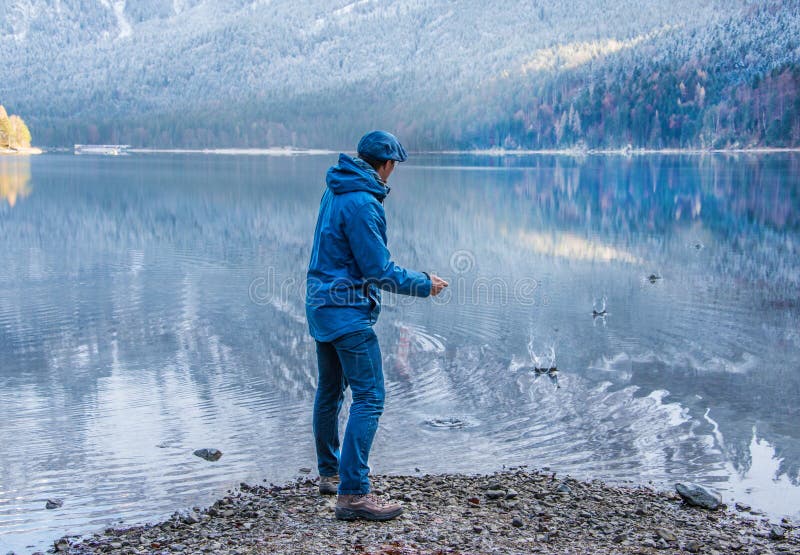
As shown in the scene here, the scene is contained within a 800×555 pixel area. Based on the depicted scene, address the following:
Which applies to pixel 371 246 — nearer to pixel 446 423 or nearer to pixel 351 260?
pixel 351 260

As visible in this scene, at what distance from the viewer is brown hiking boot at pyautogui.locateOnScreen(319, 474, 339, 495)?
8.12 meters

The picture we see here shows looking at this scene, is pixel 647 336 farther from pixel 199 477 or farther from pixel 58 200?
pixel 58 200

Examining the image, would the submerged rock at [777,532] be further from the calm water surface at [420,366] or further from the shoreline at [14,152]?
the shoreline at [14,152]

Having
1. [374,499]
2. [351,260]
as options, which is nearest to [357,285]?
[351,260]

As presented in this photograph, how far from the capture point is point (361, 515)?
742 cm

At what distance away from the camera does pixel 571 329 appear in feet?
55.3

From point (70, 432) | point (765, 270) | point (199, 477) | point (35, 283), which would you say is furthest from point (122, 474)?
point (765, 270)

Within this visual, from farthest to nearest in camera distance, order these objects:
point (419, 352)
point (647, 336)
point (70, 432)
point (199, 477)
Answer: point (647, 336)
point (419, 352)
point (70, 432)
point (199, 477)

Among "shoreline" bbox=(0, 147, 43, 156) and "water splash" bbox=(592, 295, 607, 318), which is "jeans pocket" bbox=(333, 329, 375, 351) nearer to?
"water splash" bbox=(592, 295, 607, 318)

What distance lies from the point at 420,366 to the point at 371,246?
273 inches

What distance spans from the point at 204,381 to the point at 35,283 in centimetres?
1083

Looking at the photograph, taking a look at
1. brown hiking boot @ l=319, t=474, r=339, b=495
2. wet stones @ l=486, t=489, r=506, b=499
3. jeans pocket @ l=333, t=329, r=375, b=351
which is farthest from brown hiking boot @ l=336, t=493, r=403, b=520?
jeans pocket @ l=333, t=329, r=375, b=351

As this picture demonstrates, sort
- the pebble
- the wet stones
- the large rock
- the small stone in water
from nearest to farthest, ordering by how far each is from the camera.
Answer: the pebble, the wet stones, the large rock, the small stone in water

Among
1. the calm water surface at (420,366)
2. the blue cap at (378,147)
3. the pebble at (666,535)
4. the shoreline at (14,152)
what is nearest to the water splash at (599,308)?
the calm water surface at (420,366)
